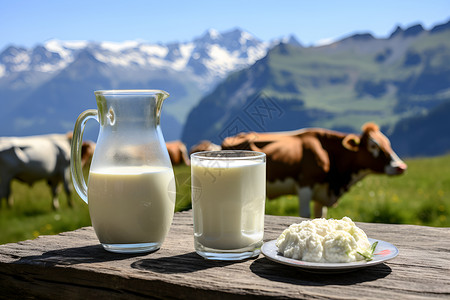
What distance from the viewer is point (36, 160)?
23.6 ft

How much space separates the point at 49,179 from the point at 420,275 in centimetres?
708

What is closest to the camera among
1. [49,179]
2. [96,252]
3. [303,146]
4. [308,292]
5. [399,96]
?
[308,292]

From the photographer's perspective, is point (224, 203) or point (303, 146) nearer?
point (224, 203)

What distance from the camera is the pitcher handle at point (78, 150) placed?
5.19 ft

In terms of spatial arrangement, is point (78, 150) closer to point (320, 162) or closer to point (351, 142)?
point (320, 162)

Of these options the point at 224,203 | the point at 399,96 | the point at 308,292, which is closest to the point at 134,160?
the point at 224,203

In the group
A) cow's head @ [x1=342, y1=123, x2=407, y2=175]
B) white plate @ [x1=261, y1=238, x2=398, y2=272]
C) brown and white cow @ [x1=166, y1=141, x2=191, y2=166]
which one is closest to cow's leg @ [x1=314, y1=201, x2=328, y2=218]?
cow's head @ [x1=342, y1=123, x2=407, y2=175]

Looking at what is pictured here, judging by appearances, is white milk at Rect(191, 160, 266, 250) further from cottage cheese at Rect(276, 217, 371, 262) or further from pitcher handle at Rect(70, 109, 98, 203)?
pitcher handle at Rect(70, 109, 98, 203)

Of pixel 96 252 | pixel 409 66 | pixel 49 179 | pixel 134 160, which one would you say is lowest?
pixel 49 179

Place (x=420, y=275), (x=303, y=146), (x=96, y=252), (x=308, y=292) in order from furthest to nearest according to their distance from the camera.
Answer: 1. (x=303, y=146)
2. (x=96, y=252)
3. (x=420, y=275)
4. (x=308, y=292)

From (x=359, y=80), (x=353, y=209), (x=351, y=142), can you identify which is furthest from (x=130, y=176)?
(x=359, y=80)

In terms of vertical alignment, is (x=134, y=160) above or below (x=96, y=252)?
above

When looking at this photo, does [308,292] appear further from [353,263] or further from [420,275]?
[420,275]

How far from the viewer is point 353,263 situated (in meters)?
1.24
